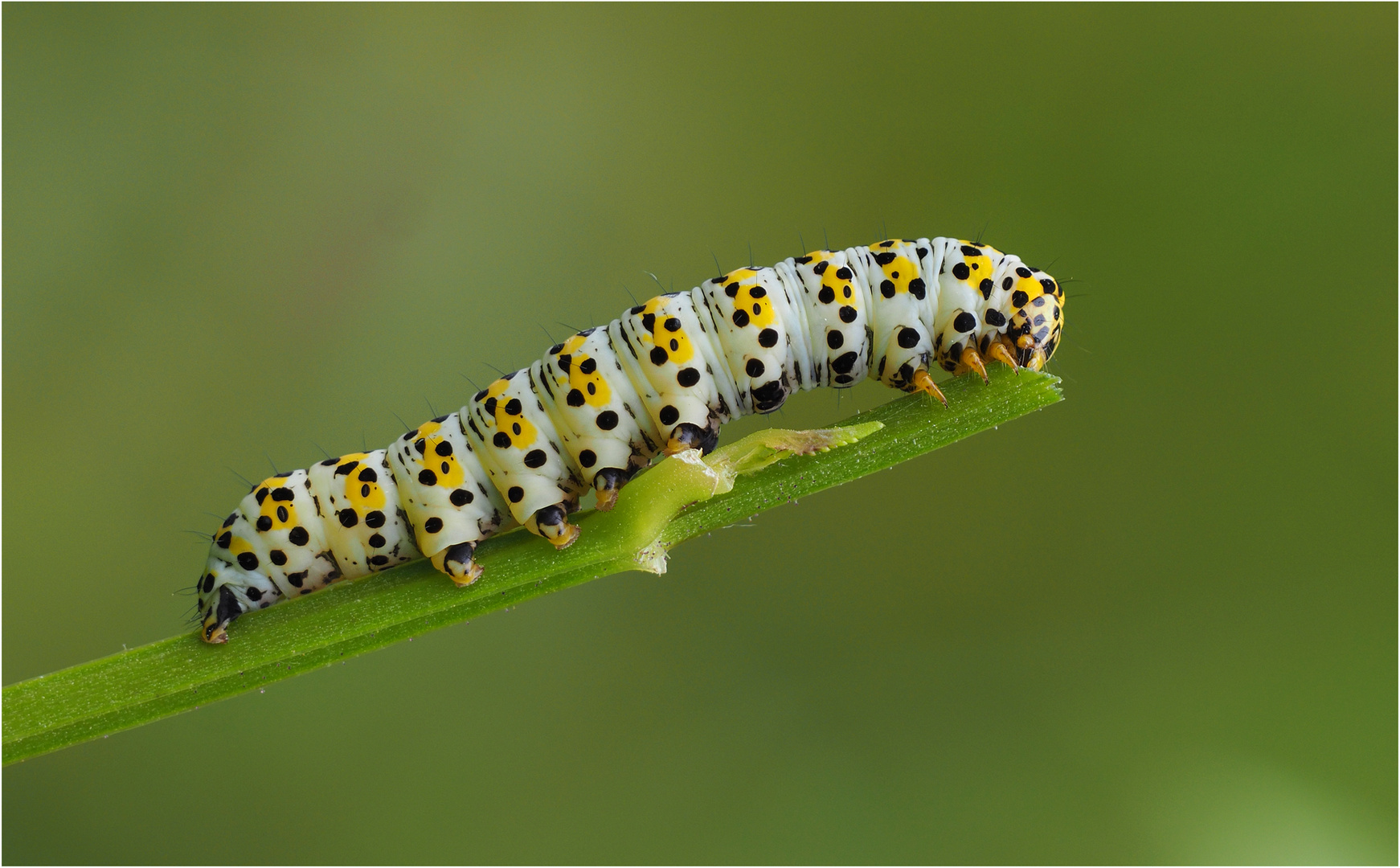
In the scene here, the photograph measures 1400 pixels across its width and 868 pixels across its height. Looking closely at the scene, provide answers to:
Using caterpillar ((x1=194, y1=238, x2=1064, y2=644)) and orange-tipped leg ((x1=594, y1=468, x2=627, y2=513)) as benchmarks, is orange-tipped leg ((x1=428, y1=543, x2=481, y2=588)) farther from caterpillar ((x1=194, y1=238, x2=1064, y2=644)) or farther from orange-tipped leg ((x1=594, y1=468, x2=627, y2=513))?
orange-tipped leg ((x1=594, y1=468, x2=627, y2=513))

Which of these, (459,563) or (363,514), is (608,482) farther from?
(363,514)

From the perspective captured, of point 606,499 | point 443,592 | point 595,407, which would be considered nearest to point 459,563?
point 443,592

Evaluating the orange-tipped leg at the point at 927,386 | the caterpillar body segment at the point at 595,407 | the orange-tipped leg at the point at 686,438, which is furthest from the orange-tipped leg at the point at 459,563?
Answer: the orange-tipped leg at the point at 927,386

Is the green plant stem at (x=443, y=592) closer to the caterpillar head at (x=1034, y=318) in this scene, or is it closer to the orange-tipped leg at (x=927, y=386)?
the orange-tipped leg at (x=927, y=386)

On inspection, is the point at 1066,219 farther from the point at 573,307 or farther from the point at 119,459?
the point at 119,459

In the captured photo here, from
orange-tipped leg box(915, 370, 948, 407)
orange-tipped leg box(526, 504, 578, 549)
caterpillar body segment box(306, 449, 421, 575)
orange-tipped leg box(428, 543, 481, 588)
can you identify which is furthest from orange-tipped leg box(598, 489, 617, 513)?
orange-tipped leg box(915, 370, 948, 407)

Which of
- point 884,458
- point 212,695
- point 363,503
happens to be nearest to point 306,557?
point 363,503
